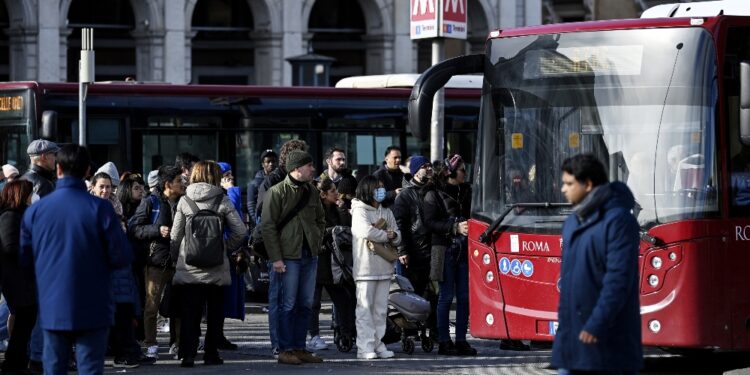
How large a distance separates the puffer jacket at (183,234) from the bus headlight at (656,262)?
10.2 ft

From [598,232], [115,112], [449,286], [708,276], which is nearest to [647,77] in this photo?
[708,276]

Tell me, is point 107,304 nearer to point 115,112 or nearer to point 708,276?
point 708,276

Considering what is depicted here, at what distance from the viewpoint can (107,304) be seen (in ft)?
31.1

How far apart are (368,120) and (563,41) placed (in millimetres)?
11011

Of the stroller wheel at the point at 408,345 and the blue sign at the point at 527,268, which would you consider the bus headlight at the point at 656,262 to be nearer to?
the blue sign at the point at 527,268

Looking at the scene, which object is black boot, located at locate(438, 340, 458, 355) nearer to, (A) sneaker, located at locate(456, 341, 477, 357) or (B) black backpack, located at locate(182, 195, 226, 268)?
(A) sneaker, located at locate(456, 341, 477, 357)

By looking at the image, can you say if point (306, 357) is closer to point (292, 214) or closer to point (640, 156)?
point (292, 214)

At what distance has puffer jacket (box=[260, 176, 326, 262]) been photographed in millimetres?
13086

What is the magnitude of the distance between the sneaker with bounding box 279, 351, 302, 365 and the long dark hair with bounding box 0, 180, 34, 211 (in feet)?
8.47

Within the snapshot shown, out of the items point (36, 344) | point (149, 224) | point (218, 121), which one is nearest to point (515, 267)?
point (149, 224)

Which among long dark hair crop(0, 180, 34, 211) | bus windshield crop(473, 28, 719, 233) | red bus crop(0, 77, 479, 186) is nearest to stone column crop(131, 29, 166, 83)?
red bus crop(0, 77, 479, 186)

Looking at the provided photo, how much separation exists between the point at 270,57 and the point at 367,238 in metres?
25.9

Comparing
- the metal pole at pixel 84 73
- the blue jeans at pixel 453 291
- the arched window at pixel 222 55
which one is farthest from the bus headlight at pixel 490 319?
the arched window at pixel 222 55

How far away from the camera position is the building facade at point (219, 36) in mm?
35625
